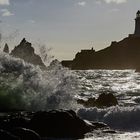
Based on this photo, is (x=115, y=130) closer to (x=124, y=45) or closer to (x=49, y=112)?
(x=49, y=112)

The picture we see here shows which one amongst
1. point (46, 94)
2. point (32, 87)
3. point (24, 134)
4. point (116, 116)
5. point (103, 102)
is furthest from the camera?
point (103, 102)

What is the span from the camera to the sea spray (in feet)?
88.0

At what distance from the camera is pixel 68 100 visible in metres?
28.4

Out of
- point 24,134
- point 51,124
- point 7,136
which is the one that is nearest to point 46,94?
point 51,124

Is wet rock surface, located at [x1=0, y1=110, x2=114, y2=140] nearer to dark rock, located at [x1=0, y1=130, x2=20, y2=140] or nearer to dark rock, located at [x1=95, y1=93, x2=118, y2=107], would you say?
dark rock, located at [x1=0, y1=130, x2=20, y2=140]

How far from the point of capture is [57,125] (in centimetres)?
1955

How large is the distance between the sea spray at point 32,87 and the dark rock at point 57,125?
20.5 ft

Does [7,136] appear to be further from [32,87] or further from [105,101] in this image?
[105,101]

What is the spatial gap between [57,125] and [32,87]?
9.14 metres

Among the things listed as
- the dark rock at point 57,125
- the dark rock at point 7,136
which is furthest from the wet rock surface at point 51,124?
the dark rock at point 7,136

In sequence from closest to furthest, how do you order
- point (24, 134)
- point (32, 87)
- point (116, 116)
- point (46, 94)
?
point (24, 134) → point (116, 116) → point (46, 94) → point (32, 87)

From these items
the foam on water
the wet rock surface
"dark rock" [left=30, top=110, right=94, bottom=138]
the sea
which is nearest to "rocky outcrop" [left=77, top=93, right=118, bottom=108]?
the sea

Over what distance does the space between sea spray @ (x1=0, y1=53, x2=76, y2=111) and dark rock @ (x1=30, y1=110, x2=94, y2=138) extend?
246 inches

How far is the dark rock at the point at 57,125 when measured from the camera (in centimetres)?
1934
